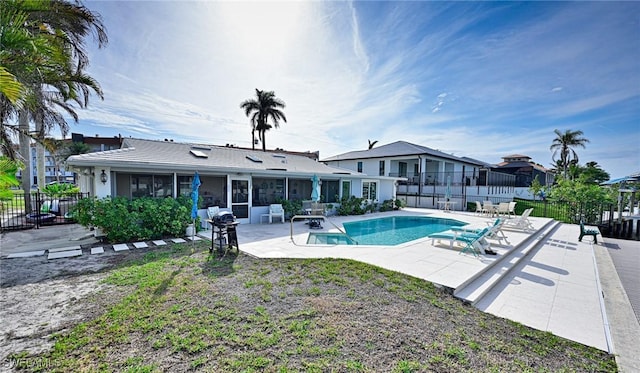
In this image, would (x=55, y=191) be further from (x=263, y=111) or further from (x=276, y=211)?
(x=263, y=111)

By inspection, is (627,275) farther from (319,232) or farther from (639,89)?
(639,89)

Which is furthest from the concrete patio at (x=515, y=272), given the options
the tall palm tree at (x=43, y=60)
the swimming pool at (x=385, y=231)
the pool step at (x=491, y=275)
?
the tall palm tree at (x=43, y=60)

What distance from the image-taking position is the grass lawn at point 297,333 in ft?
8.77

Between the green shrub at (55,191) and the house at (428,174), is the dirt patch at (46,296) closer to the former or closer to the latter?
the green shrub at (55,191)

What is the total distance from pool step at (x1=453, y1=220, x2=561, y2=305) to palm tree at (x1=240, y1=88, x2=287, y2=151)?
23.9 m

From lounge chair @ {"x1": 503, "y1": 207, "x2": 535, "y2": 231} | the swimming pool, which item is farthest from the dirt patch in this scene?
lounge chair @ {"x1": 503, "y1": 207, "x2": 535, "y2": 231}

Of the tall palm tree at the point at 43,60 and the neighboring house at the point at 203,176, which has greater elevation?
the tall palm tree at the point at 43,60

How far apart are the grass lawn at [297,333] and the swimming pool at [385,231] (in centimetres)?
405

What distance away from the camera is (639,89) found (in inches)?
404

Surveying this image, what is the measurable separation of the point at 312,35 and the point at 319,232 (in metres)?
7.91

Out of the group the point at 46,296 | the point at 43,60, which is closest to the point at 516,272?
the point at 46,296

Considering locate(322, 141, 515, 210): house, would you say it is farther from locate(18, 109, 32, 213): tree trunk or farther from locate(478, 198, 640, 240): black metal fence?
locate(18, 109, 32, 213): tree trunk

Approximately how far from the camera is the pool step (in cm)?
449

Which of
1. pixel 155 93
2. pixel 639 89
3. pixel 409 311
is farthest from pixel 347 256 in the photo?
pixel 639 89
